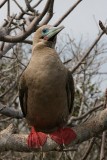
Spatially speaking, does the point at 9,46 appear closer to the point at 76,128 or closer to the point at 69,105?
the point at 69,105

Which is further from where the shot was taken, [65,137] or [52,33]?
[52,33]

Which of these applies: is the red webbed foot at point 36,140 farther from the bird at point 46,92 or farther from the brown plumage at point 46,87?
the brown plumage at point 46,87

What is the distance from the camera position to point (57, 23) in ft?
15.1

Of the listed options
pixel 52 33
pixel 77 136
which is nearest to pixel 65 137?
pixel 77 136

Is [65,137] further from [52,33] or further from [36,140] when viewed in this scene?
[52,33]

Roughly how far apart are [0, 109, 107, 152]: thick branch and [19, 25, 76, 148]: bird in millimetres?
46

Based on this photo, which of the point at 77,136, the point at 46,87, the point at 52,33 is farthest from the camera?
the point at 52,33

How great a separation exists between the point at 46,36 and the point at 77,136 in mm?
1096

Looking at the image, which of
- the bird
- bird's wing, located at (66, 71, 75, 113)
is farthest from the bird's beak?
bird's wing, located at (66, 71, 75, 113)

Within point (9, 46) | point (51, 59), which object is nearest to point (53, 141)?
point (51, 59)

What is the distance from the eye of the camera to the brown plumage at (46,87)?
3912 mm

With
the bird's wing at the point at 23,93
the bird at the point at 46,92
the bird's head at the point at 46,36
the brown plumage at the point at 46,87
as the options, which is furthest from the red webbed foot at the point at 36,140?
the bird's head at the point at 46,36

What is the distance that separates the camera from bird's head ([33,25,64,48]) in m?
4.24

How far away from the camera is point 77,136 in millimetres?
3650
